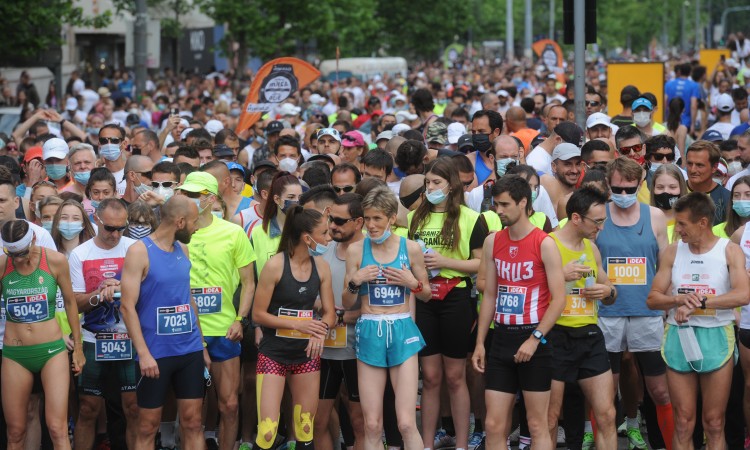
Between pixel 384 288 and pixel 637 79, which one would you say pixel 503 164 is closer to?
pixel 384 288

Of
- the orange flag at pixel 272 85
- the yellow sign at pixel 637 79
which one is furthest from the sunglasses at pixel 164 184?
the yellow sign at pixel 637 79

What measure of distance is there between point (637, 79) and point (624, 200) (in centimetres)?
1086

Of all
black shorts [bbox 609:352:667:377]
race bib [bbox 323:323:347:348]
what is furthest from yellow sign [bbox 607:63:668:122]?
race bib [bbox 323:323:347:348]

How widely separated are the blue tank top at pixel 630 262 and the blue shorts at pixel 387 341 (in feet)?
4.76

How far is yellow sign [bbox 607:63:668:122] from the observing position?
1928cm

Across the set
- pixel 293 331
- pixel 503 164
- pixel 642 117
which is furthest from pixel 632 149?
pixel 293 331

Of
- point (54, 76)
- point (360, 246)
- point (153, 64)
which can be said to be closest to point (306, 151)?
point (360, 246)

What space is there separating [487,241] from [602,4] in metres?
80.2

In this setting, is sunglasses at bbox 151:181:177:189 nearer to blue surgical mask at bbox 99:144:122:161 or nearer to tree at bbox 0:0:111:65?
blue surgical mask at bbox 99:144:122:161

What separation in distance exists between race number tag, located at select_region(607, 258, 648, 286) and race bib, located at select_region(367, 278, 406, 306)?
1.51 meters

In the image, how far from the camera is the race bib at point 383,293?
8.37 meters

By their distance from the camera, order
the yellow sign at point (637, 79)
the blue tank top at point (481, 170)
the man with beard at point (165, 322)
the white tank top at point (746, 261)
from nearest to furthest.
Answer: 1. the man with beard at point (165, 322)
2. the white tank top at point (746, 261)
3. the blue tank top at point (481, 170)
4. the yellow sign at point (637, 79)

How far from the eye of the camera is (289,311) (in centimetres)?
842

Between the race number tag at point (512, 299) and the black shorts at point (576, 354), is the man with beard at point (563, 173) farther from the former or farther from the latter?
the race number tag at point (512, 299)
